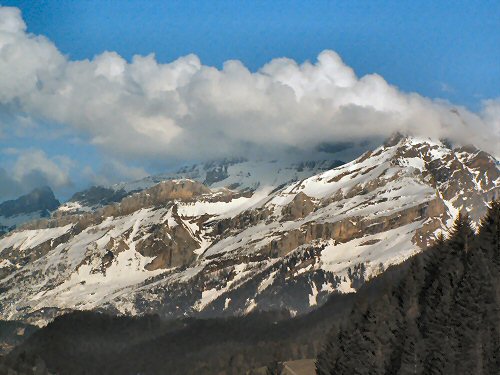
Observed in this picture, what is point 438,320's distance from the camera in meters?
145

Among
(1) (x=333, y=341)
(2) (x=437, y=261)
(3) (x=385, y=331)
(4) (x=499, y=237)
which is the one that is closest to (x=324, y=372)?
(1) (x=333, y=341)

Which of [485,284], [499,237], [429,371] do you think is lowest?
[429,371]

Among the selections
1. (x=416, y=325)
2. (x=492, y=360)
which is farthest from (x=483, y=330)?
(x=416, y=325)

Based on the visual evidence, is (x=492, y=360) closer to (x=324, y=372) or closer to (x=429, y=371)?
(x=429, y=371)

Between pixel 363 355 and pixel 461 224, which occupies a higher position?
pixel 461 224

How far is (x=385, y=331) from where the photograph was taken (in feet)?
537

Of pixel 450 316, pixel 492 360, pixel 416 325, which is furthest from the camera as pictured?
pixel 416 325

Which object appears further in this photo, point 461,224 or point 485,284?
point 461,224

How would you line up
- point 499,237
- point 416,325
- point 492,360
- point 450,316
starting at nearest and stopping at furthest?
1. point 492,360
2. point 450,316
3. point 416,325
4. point 499,237

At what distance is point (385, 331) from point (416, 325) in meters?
10.6

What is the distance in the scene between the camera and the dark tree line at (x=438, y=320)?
137500 mm

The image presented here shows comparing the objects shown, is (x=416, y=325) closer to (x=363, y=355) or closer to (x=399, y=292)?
(x=363, y=355)

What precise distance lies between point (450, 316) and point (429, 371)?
9.99m

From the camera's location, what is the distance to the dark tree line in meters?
138
